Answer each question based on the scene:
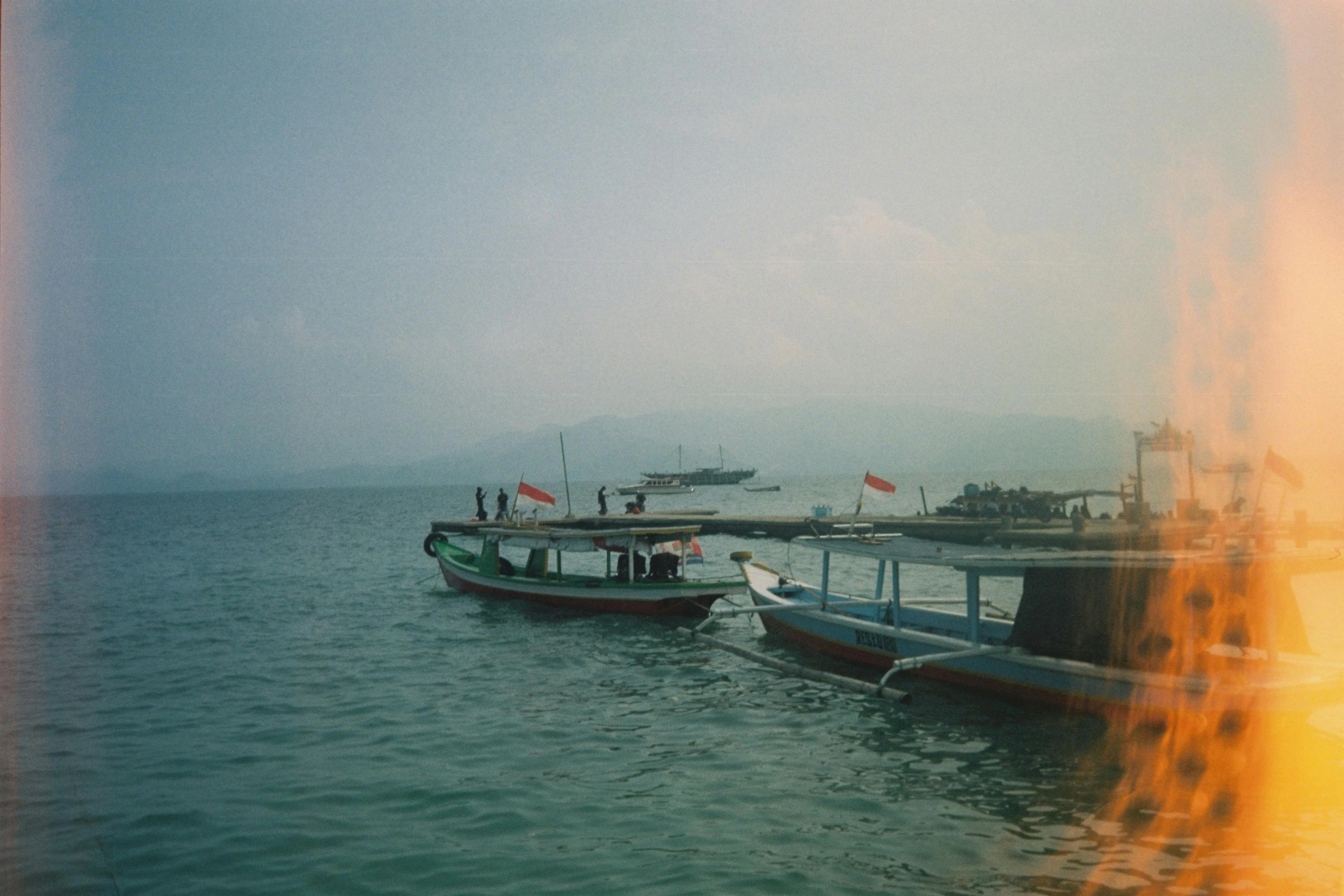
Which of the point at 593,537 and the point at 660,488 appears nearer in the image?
the point at 593,537

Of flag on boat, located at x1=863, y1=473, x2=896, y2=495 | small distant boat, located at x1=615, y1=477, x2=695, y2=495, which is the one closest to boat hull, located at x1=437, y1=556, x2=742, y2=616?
flag on boat, located at x1=863, y1=473, x2=896, y2=495

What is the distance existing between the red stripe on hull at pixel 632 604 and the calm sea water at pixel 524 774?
369mm

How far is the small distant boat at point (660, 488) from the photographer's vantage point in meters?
161

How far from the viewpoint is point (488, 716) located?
54.7 feet

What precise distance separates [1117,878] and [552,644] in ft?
56.0

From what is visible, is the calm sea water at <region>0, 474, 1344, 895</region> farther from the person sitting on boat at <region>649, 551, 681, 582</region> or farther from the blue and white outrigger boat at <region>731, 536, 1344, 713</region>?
the person sitting on boat at <region>649, 551, 681, 582</region>

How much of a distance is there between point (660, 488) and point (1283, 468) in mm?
151848

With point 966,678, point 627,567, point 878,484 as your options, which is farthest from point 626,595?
point 966,678

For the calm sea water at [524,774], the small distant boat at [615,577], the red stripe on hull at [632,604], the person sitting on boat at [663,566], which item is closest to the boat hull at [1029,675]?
the calm sea water at [524,774]

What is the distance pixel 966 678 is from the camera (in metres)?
16.7

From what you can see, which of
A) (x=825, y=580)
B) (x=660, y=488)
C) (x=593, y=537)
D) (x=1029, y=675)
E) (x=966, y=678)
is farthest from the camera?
(x=660, y=488)

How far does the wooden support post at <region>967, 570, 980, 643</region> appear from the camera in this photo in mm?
16000

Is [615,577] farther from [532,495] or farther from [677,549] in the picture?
[532,495]

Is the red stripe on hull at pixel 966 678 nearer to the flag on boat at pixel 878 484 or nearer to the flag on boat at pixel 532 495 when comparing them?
the flag on boat at pixel 878 484
